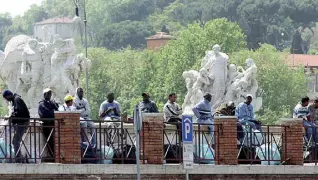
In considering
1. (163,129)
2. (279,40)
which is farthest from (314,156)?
(279,40)

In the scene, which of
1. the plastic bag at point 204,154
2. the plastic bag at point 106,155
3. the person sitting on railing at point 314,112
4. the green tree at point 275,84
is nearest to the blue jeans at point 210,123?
the plastic bag at point 204,154

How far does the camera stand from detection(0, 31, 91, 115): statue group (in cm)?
5362

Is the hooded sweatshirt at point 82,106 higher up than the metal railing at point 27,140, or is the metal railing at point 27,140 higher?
the hooded sweatshirt at point 82,106

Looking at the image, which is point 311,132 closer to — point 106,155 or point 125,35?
point 106,155

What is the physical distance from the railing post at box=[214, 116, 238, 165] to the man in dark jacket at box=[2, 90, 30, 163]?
14.9 feet

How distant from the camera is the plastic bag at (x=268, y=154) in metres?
36.7

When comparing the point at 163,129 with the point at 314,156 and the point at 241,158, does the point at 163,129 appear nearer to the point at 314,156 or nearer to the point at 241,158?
the point at 241,158

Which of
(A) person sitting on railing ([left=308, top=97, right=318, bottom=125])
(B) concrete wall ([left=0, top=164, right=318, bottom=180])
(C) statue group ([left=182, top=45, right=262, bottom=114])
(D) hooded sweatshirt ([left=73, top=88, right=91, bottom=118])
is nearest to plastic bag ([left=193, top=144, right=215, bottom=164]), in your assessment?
(B) concrete wall ([left=0, top=164, right=318, bottom=180])

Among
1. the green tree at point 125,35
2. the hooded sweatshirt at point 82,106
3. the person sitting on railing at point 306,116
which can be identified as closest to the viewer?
the hooded sweatshirt at point 82,106

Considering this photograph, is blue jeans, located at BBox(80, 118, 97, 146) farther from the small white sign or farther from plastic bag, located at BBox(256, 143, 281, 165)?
plastic bag, located at BBox(256, 143, 281, 165)

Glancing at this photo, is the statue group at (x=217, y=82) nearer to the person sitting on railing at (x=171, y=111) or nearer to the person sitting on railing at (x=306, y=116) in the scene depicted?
the person sitting on railing at (x=306, y=116)

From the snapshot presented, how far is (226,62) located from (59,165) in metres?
27.0

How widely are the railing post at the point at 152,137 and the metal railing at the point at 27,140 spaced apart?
78.5 inches

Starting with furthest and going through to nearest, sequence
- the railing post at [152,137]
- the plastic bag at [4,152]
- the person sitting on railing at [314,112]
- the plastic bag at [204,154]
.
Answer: the person sitting on railing at [314,112]
the plastic bag at [204,154]
the railing post at [152,137]
the plastic bag at [4,152]
